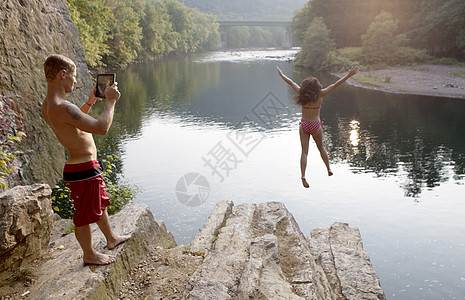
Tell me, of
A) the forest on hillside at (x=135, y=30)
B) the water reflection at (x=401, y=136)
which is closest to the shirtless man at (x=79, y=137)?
the water reflection at (x=401, y=136)

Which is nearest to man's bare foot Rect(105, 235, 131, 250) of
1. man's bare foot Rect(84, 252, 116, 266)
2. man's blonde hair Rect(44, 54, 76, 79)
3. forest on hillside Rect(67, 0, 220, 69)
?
man's bare foot Rect(84, 252, 116, 266)

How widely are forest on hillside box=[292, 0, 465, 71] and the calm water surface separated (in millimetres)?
16268

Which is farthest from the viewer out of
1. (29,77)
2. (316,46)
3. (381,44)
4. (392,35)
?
(316,46)

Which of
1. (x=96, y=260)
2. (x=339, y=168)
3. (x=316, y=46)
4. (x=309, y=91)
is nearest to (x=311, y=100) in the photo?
(x=309, y=91)

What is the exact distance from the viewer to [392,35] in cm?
5072

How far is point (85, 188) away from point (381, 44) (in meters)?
51.5

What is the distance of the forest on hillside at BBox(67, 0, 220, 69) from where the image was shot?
27.6 metres

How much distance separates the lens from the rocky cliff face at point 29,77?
1012 centimetres

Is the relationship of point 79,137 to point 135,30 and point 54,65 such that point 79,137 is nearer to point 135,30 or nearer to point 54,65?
point 54,65

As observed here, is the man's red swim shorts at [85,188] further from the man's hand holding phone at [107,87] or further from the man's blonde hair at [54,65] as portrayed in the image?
the man's blonde hair at [54,65]

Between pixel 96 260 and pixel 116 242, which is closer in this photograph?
pixel 96 260

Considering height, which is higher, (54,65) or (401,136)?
(54,65)

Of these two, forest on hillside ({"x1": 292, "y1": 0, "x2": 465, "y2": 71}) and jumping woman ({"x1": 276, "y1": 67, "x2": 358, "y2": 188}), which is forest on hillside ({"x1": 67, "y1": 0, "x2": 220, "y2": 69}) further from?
forest on hillside ({"x1": 292, "y1": 0, "x2": 465, "y2": 71})

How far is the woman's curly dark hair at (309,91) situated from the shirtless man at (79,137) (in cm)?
244
